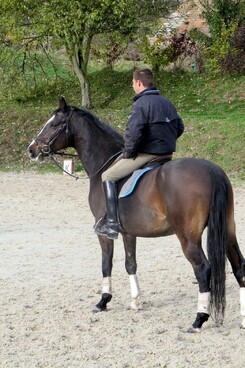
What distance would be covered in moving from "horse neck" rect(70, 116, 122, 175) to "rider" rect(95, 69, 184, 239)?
1.51 ft

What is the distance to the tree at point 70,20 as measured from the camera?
21.9 m

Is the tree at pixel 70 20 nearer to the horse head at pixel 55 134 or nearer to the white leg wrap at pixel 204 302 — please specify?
the horse head at pixel 55 134

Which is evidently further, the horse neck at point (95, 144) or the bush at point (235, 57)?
the bush at point (235, 57)

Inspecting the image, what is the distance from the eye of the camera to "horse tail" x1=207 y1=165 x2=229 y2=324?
7.31 m

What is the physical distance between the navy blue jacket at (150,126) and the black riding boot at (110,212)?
1.31ft

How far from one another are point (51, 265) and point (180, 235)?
3413 millimetres

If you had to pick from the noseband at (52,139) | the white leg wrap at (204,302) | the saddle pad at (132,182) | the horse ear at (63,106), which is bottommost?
the white leg wrap at (204,302)

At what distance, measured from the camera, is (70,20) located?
21906 mm

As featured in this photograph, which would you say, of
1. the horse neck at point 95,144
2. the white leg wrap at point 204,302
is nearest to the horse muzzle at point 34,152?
the horse neck at point 95,144

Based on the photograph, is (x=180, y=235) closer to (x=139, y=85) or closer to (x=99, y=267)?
(x=139, y=85)

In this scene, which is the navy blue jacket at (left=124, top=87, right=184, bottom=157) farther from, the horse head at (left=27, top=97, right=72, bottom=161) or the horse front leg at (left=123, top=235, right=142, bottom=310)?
the horse front leg at (left=123, top=235, right=142, bottom=310)

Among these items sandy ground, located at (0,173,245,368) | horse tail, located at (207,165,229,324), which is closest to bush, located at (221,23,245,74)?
→ sandy ground, located at (0,173,245,368)

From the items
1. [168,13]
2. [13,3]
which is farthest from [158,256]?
[168,13]

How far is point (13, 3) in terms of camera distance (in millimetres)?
21938
